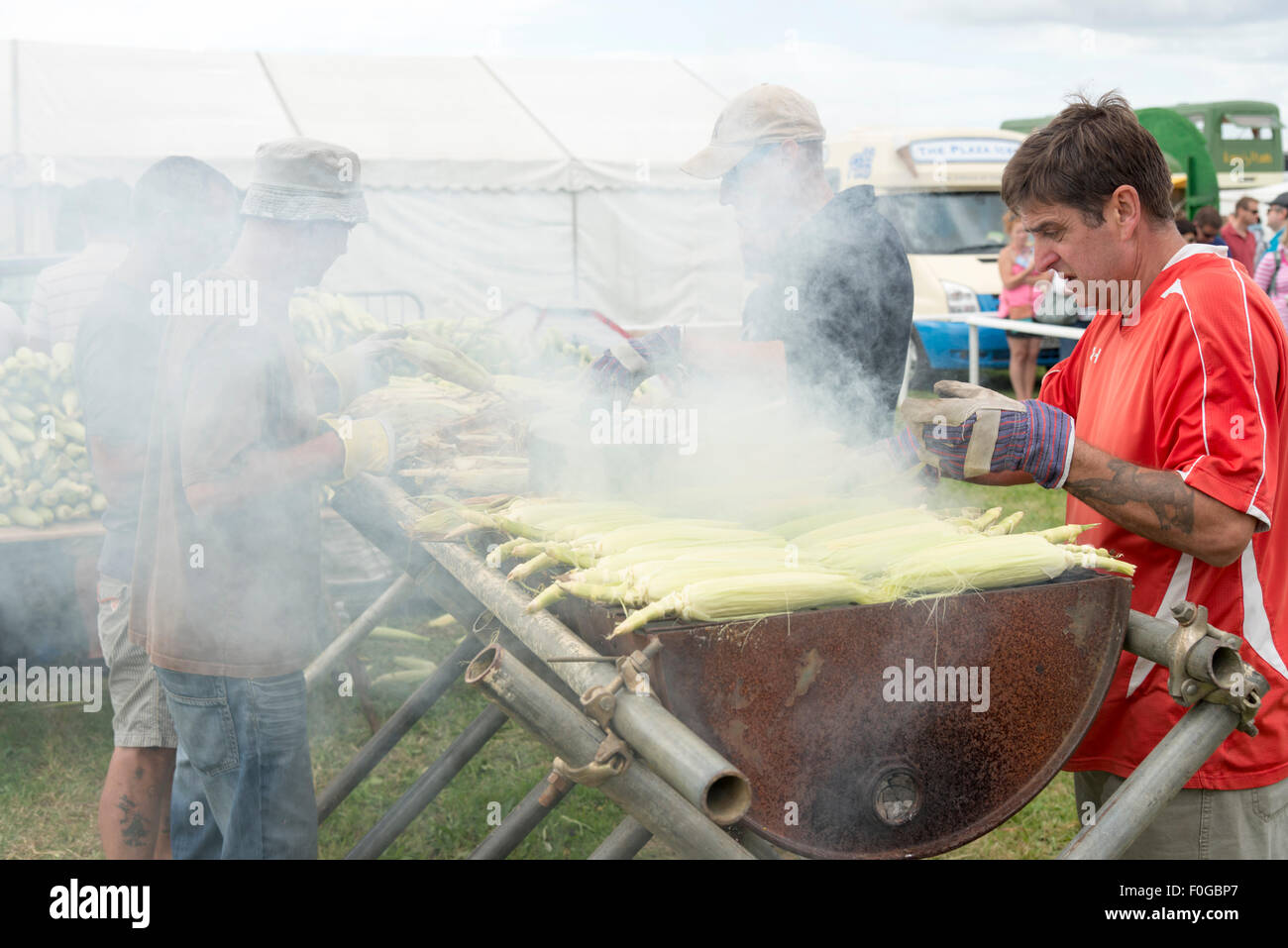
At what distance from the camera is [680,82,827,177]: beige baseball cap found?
2627 mm

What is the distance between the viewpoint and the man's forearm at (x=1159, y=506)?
1642mm

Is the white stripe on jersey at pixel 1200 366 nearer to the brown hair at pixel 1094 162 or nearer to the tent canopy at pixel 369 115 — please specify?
the brown hair at pixel 1094 162

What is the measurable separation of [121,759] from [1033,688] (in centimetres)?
262

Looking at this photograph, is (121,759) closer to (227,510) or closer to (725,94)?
(227,510)

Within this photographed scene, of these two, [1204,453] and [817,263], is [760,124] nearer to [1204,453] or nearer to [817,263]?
[817,263]

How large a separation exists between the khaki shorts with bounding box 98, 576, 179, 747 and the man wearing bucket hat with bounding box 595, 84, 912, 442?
2.04 meters

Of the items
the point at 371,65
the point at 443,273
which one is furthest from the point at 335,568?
the point at 371,65

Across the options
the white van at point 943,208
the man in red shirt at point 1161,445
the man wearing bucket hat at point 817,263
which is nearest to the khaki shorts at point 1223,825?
the man in red shirt at point 1161,445

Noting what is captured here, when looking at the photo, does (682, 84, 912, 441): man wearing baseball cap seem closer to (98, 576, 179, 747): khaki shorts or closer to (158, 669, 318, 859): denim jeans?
(158, 669, 318, 859): denim jeans

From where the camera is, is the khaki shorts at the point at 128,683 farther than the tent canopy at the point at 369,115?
No

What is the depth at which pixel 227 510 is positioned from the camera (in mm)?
2236

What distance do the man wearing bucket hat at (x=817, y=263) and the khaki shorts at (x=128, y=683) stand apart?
6.69 feet

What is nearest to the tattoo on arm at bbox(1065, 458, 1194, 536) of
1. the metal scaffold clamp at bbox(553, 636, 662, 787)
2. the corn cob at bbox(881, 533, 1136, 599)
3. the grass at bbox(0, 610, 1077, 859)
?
the corn cob at bbox(881, 533, 1136, 599)
